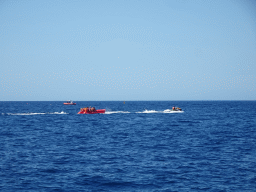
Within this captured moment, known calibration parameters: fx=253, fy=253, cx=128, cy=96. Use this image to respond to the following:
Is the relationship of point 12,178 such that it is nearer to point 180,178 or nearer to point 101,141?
point 180,178

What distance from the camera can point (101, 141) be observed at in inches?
1172

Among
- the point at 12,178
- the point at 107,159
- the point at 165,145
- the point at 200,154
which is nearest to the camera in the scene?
the point at 12,178

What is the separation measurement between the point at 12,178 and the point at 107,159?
7.41 metres

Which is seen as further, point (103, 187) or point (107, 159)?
point (107, 159)

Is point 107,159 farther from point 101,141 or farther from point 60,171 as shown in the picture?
point 101,141

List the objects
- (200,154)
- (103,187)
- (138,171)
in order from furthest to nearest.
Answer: (200,154)
(138,171)
(103,187)

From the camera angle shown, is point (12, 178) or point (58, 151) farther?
point (58, 151)

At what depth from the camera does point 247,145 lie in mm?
27062

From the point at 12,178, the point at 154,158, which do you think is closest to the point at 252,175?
the point at 154,158

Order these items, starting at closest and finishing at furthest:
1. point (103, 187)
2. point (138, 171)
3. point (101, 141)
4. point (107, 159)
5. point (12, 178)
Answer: point (103, 187)
point (12, 178)
point (138, 171)
point (107, 159)
point (101, 141)

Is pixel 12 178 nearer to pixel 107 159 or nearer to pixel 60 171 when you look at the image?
pixel 60 171

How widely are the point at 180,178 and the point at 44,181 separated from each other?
8758 mm

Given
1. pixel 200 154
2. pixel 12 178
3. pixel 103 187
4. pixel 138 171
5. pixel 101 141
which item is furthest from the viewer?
pixel 101 141

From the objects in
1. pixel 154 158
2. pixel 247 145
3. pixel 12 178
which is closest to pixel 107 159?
pixel 154 158
